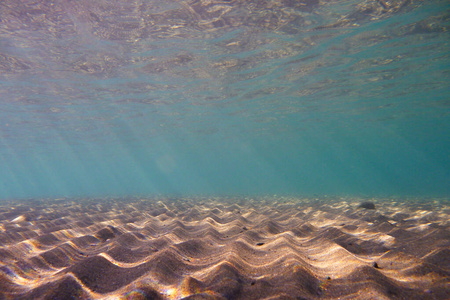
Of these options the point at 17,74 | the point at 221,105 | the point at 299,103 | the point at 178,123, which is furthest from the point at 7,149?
the point at 299,103

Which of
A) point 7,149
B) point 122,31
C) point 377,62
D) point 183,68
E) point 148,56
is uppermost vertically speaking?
point 122,31

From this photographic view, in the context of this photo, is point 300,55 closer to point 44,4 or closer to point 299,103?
point 299,103

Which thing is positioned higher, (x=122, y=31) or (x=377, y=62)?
(x=122, y=31)

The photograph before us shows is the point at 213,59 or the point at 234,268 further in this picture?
the point at 213,59

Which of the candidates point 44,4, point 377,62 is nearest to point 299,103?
point 377,62

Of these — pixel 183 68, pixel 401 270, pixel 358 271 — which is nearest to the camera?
pixel 358 271

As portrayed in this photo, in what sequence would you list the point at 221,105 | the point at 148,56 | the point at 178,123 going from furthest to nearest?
the point at 178,123, the point at 221,105, the point at 148,56

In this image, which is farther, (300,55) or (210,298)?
(300,55)

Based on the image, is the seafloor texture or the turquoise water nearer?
the seafloor texture

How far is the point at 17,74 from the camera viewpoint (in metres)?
17.2

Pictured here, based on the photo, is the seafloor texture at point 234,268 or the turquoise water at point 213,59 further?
the turquoise water at point 213,59

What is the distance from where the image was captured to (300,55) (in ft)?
55.6

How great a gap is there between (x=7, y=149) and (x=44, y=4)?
182 feet

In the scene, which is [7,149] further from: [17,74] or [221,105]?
[221,105]
